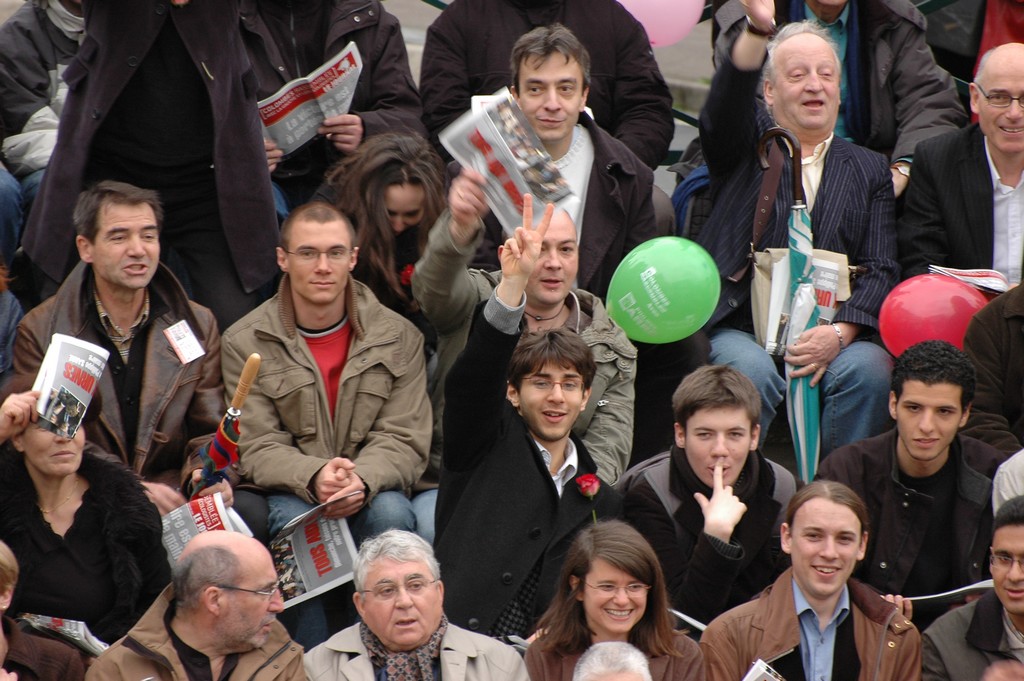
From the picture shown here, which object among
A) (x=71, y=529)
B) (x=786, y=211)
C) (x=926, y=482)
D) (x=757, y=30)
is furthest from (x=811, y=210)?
(x=71, y=529)

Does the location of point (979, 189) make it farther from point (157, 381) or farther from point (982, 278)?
point (157, 381)

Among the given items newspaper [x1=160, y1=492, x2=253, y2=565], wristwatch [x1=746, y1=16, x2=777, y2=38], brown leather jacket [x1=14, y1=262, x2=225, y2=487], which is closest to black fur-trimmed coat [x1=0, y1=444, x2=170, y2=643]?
newspaper [x1=160, y1=492, x2=253, y2=565]

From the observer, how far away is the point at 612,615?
4648 millimetres

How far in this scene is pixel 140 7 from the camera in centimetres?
585

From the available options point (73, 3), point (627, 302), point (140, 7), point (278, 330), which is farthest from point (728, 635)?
point (73, 3)

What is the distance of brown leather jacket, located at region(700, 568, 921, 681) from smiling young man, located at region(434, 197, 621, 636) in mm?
577

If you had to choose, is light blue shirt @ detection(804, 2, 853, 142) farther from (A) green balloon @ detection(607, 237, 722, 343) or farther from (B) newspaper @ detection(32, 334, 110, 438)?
(B) newspaper @ detection(32, 334, 110, 438)

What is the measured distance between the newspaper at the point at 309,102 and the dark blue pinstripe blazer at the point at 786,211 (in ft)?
4.83

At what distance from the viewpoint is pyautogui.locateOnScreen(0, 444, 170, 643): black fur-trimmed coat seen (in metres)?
4.93

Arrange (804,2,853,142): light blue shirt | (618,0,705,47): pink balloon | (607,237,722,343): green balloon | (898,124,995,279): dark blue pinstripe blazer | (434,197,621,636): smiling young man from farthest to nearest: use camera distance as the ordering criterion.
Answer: (618,0,705,47): pink balloon
(804,2,853,142): light blue shirt
(898,124,995,279): dark blue pinstripe blazer
(607,237,722,343): green balloon
(434,197,621,636): smiling young man

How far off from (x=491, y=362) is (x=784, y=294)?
6.61 ft

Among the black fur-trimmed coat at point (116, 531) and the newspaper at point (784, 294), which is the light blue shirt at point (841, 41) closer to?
the newspaper at point (784, 294)

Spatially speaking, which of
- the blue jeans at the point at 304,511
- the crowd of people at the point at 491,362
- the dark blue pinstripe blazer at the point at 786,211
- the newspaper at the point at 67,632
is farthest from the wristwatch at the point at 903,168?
the newspaper at the point at 67,632

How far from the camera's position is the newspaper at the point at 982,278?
6258 mm
